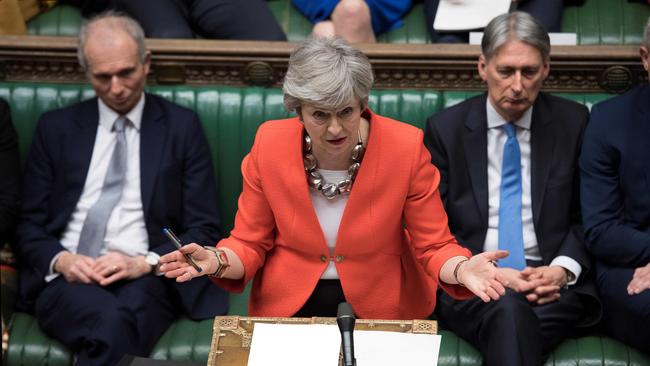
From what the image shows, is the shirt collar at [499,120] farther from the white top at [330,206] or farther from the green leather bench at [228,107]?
the white top at [330,206]

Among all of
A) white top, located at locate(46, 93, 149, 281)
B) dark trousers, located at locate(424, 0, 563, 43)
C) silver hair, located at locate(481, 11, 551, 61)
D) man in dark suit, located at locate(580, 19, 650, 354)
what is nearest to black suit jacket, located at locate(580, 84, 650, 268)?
man in dark suit, located at locate(580, 19, 650, 354)

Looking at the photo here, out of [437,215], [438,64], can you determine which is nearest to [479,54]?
[438,64]

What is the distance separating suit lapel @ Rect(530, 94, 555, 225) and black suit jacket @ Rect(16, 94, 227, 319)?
41.5 inches

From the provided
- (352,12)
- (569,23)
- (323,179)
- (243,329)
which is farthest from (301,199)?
(569,23)

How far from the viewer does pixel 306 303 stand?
2725mm

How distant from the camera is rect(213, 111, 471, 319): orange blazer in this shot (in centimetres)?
259

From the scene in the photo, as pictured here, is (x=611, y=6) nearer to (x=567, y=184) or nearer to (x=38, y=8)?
(x=567, y=184)

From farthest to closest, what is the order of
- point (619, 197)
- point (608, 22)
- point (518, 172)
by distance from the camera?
point (608, 22) → point (518, 172) → point (619, 197)

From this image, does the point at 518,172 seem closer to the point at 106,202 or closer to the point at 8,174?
the point at 106,202

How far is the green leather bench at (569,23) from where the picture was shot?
3941mm

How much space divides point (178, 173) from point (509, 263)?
1131 millimetres

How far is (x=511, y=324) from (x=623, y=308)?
0.42m

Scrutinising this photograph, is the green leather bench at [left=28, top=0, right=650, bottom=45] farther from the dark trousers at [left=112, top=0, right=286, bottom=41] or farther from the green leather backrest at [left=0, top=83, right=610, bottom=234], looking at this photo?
the green leather backrest at [left=0, top=83, right=610, bottom=234]

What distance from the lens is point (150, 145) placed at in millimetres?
3346
